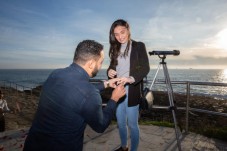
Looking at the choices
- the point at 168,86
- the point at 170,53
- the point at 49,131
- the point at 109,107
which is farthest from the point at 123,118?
the point at 49,131

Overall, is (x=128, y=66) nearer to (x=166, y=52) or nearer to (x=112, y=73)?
(x=112, y=73)

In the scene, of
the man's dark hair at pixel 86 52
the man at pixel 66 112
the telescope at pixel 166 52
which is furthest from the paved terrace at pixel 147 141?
the man's dark hair at pixel 86 52

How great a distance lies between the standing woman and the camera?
2.97 m

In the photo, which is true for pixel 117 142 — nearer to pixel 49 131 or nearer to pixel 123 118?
pixel 123 118

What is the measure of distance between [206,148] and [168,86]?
5.16 ft

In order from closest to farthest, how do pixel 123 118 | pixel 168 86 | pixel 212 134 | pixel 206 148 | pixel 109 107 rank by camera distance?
1. pixel 109 107
2. pixel 123 118
3. pixel 168 86
4. pixel 206 148
5. pixel 212 134

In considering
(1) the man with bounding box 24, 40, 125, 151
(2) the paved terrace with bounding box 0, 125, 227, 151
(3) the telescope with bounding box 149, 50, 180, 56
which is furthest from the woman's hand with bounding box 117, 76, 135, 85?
(2) the paved terrace with bounding box 0, 125, 227, 151

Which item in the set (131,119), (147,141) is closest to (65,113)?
(131,119)

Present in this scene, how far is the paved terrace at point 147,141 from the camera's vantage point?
394cm

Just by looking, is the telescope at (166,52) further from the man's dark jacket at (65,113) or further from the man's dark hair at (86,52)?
the man's dark jacket at (65,113)

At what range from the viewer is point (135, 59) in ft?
9.99

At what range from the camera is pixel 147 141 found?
427cm

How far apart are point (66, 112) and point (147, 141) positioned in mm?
3094

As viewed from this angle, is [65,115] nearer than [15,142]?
Yes
